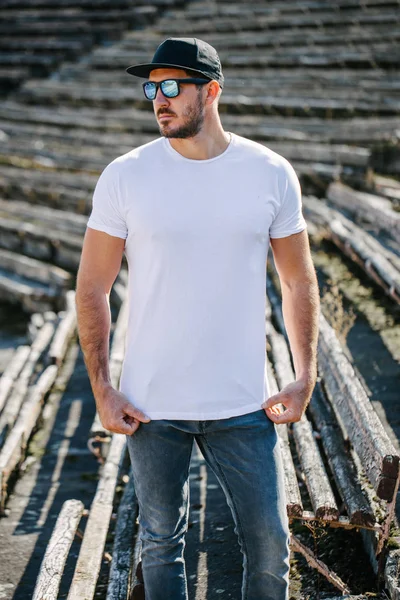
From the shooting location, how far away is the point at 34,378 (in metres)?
6.62

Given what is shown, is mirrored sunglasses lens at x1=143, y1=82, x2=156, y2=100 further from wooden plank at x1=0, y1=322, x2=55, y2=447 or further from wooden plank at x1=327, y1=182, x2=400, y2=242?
wooden plank at x1=327, y1=182, x2=400, y2=242

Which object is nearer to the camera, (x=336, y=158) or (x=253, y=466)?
(x=253, y=466)

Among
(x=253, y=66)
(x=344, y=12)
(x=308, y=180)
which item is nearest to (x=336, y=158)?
(x=308, y=180)

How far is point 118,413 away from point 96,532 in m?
1.44

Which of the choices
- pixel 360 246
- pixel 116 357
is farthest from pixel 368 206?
pixel 116 357

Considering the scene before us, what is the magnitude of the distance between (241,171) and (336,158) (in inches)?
293

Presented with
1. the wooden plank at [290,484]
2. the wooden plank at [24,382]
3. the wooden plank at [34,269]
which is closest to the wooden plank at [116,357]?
the wooden plank at [24,382]

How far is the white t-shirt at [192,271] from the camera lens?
233cm

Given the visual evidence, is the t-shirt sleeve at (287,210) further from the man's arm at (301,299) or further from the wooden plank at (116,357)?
the wooden plank at (116,357)

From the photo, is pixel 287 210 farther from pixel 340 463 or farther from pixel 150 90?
pixel 340 463

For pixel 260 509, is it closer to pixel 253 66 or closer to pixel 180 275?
pixel 180 275

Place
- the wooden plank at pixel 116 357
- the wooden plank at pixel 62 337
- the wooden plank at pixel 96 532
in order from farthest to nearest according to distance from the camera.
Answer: the wooden plank at pixel 62 337
the wooden plank at pixel 116 357
the wooden plank at pixel 96 532

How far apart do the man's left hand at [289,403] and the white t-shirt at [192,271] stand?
0.15 ft

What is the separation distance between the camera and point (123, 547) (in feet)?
11.6
